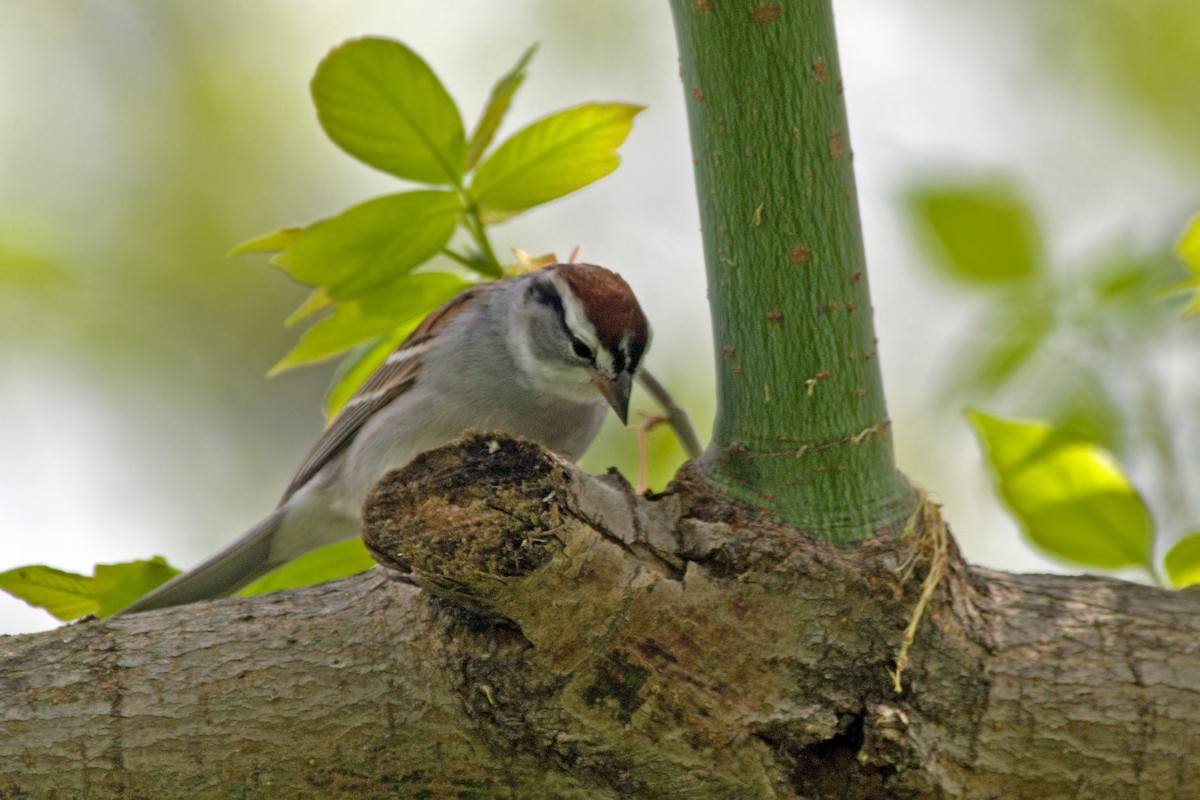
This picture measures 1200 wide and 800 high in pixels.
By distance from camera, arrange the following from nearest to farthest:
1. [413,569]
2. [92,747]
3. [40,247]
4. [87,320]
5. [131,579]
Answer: [413,569], [92,747], [131,579], [40,247], [87,320]

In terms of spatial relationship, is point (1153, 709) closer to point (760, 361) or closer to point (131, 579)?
→ point (760, 361)

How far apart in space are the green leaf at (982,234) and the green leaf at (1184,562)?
628 mm

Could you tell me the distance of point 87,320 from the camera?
6.12m

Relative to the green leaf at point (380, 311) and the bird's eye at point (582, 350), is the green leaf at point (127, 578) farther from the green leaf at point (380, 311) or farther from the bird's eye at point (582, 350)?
the bird's eye at point (582, 350)

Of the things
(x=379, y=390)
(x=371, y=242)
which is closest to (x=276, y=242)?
(x=371, y=242)

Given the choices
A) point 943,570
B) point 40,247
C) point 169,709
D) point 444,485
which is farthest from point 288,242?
point 40,247

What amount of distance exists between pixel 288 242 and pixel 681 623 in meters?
1.07

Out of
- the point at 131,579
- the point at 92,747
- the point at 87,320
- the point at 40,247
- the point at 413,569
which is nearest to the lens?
the point at 413,569

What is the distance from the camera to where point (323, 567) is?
Result: 8.72ft

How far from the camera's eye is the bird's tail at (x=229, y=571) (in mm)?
3422

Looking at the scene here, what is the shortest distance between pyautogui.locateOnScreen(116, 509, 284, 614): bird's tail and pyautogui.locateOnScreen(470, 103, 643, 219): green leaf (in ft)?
5.57

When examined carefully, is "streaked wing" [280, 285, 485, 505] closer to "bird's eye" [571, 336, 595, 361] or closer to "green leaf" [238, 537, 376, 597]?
"bird's eye" [571, 336, 595, 361]

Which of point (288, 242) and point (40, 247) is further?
point (40, 247)

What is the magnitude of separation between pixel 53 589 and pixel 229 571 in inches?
50.6
